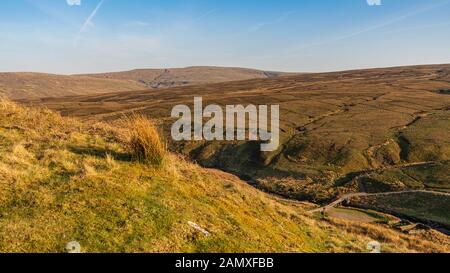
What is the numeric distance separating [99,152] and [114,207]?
4863mm

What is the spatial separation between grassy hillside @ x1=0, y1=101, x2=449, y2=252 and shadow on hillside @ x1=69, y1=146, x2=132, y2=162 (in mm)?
35

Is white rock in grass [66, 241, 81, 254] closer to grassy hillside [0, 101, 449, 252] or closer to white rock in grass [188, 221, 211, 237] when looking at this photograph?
grassy hillside [0, 101, 449, 252]

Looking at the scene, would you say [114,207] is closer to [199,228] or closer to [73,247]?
[73,247]

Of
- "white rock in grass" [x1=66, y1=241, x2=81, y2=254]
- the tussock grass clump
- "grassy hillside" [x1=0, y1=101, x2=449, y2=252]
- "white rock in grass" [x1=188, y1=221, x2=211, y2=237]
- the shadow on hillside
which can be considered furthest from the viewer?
the shadow on hillside

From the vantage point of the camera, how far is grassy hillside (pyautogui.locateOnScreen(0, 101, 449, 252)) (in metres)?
9.23

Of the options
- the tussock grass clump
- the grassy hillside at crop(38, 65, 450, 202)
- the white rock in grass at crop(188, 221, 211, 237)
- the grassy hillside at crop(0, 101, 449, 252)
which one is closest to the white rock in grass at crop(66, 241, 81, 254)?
the grassy hillside at crop(0, 101, 449, 252)

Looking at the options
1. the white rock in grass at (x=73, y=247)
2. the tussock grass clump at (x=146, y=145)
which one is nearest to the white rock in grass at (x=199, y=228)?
the white rock in grass at (x=73, y=247)

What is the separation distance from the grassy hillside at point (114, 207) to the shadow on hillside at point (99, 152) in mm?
35

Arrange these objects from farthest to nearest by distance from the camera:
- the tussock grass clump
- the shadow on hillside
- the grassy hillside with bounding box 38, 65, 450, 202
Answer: the grassy hillside with bounding box 38, 65, 450, 202, the shadow on hillside, the tussock grass clump

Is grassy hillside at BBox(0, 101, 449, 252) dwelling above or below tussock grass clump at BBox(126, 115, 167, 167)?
below

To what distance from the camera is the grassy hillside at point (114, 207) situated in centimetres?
923
